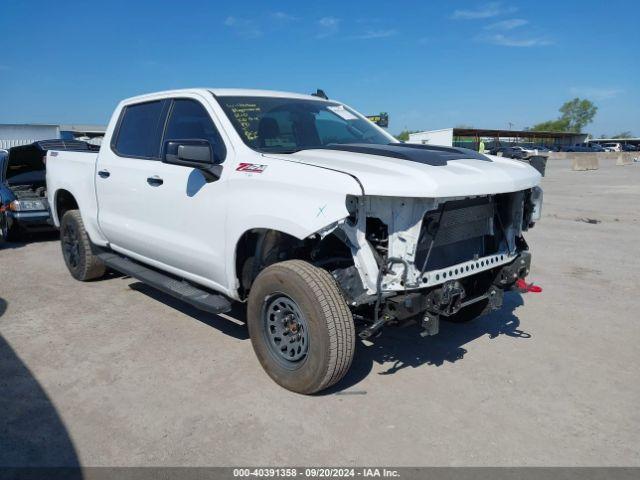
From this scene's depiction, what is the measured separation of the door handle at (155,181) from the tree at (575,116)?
4884 inches

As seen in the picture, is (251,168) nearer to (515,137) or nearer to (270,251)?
(270,251)

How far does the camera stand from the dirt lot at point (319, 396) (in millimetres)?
2939

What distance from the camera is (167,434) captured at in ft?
10.2

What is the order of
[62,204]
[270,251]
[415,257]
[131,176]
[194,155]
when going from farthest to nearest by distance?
[62,204] → [131,176] → [270,251] → [194,155] → [415,257]

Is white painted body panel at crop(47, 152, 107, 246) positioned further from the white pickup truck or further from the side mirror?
the side mirror

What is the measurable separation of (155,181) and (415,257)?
2.41m

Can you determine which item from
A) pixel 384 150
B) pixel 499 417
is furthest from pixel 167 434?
pixel 384 150

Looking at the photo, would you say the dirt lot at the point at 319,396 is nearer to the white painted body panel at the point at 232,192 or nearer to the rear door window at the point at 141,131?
the white painted body panel at the point at 232,192

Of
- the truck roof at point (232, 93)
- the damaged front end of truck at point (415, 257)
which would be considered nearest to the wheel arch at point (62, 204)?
the truck roof at point (232, 93)

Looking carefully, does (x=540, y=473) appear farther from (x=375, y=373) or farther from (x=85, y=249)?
(x=85, y=249)

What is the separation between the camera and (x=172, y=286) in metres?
4.41

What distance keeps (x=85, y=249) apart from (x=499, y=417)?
4800 millimetres

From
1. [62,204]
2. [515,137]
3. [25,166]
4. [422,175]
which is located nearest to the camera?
[422,175]

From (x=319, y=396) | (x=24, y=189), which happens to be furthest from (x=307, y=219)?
(x=24, y=189)
